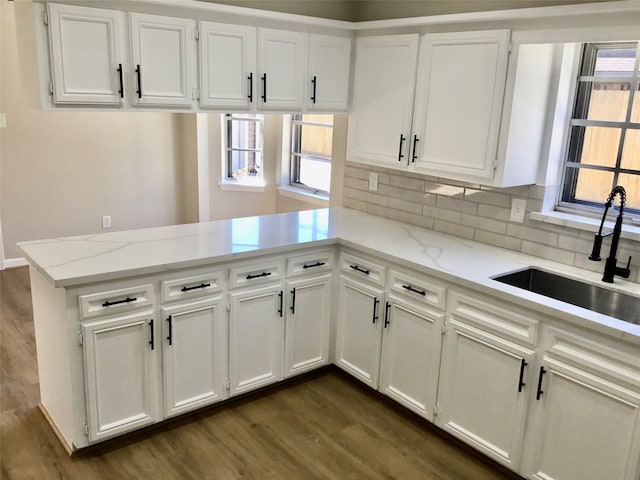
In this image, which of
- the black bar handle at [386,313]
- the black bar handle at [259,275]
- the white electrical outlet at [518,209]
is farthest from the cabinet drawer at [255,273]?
the white electrical outlet at [518,209]

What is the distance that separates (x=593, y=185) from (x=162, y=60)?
7.41 feet

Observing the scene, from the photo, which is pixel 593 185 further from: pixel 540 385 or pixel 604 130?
pixel 540 385

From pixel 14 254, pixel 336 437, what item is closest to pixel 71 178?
pixel 14 254

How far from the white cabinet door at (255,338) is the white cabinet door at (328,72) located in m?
1.20

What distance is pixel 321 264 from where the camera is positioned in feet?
10.3

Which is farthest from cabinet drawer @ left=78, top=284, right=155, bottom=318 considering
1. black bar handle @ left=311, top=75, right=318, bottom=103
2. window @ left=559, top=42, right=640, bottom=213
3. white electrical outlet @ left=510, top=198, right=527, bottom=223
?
window @ left=559, top=42, right=640, bottom=213

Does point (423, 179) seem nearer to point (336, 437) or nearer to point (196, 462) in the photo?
point (336, 437)

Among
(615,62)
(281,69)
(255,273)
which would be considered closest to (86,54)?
(281,69)

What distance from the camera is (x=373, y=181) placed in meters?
3.68

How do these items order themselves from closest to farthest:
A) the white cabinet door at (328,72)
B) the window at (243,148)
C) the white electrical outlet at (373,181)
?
the white cabinet door at (328,72) < the white electrical outlet at (373,181) < the window at (243,148)

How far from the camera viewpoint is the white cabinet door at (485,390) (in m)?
2.38

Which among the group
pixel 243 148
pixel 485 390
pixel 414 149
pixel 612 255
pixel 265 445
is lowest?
pixel 265 445

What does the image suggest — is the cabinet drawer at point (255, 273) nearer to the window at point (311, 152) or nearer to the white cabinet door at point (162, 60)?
the white cabinet door at point (162, 60)

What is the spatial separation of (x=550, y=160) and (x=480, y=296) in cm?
87
